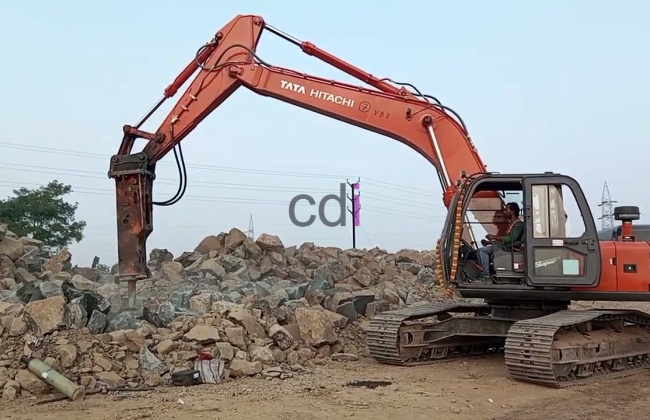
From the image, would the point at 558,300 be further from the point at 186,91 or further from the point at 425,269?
the point at 425,269

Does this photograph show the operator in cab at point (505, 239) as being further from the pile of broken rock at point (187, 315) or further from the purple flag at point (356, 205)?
the purple flag at point (356, 205)

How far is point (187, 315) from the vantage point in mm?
9164

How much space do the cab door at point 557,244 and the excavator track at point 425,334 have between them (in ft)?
4.06

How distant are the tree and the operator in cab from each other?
976 inches

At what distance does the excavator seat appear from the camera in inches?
326

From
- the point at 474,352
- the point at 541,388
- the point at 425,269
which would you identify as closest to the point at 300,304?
the point at 474,352

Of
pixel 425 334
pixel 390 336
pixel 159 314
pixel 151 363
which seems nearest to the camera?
pixel 151 363

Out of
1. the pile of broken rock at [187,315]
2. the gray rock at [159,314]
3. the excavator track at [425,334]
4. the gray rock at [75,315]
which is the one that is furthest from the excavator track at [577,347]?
the gray rock at [75,315]

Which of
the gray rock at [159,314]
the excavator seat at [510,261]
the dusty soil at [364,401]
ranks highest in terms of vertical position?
the excavator seat at [510,261]

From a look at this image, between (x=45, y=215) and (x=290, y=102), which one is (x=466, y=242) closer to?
(x=290, y=102)

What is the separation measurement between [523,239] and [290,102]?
3.52m

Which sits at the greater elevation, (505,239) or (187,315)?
(505,239)

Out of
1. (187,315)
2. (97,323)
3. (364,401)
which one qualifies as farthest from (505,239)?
(97,323)

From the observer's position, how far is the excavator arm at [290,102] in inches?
353
